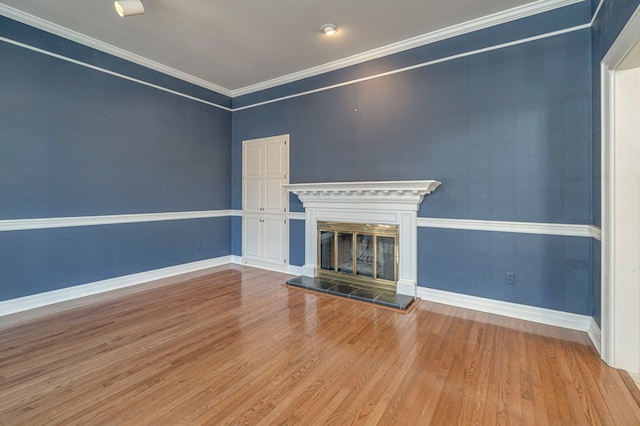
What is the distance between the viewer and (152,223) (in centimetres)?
417

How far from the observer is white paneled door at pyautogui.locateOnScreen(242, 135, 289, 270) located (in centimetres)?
462

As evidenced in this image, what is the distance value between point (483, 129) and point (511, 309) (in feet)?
6.08

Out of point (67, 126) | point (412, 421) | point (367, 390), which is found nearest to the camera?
point (412, 421)

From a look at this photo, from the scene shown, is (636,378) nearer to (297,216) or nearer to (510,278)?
(510,278)

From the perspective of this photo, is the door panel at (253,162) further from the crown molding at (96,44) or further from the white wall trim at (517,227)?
the white wall trim at (517,227)

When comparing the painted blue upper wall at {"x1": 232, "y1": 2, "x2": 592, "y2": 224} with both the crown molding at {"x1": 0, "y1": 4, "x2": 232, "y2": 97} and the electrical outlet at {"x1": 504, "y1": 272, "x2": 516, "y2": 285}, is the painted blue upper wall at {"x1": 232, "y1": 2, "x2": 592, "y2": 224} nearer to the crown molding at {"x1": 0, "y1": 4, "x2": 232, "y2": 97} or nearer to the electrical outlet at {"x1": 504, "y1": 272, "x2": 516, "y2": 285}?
the electrical outlet at {"x1": 504, "y1": 272, "x2": 516, "y2": 285}

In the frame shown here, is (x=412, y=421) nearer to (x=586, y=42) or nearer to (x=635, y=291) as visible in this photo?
(x=635, y=291)

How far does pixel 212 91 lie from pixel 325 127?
2174 millimetres

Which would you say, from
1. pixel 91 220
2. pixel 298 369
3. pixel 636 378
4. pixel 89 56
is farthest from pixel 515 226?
pixel 89 56

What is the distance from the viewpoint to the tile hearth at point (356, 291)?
10.5 feet

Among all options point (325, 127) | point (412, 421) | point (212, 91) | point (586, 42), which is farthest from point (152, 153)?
point (586, 42)

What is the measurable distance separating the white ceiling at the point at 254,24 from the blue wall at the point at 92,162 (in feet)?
1.39

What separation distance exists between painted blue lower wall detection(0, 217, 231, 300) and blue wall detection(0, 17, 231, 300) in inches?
0.4

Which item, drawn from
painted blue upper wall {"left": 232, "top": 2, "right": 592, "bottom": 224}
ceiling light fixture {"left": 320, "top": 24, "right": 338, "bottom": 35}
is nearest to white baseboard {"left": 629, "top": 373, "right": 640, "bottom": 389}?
painted blue upper wall {"left": 232, "top": 2, "right": 592, "bottom": 224}
